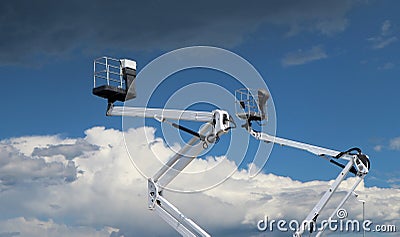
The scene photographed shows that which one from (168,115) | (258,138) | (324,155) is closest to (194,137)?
(168,115)

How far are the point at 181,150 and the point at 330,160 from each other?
9217mm

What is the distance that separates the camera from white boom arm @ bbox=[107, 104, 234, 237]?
32.2 meters

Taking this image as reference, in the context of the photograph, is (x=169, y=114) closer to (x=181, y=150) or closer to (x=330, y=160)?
(x=181, y=150)

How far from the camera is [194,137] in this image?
3378 cm

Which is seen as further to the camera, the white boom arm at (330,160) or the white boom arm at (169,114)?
the white boom arm at (330,160)

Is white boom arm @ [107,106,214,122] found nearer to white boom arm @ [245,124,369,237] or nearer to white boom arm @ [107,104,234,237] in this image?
white boom arm @ [107,104,234,237]

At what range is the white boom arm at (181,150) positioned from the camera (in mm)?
32188

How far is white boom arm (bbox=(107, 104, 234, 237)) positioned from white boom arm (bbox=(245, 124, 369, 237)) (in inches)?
138

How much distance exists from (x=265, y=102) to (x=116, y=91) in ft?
29.0

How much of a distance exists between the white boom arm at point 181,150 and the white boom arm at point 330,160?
350 cm

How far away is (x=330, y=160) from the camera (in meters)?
37.4

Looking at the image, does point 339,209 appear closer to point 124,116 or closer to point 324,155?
point 324,155

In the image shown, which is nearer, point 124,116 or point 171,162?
point 124,116

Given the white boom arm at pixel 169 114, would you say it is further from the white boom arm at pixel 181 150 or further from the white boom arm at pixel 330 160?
the white boom arm at pixel 330 160
